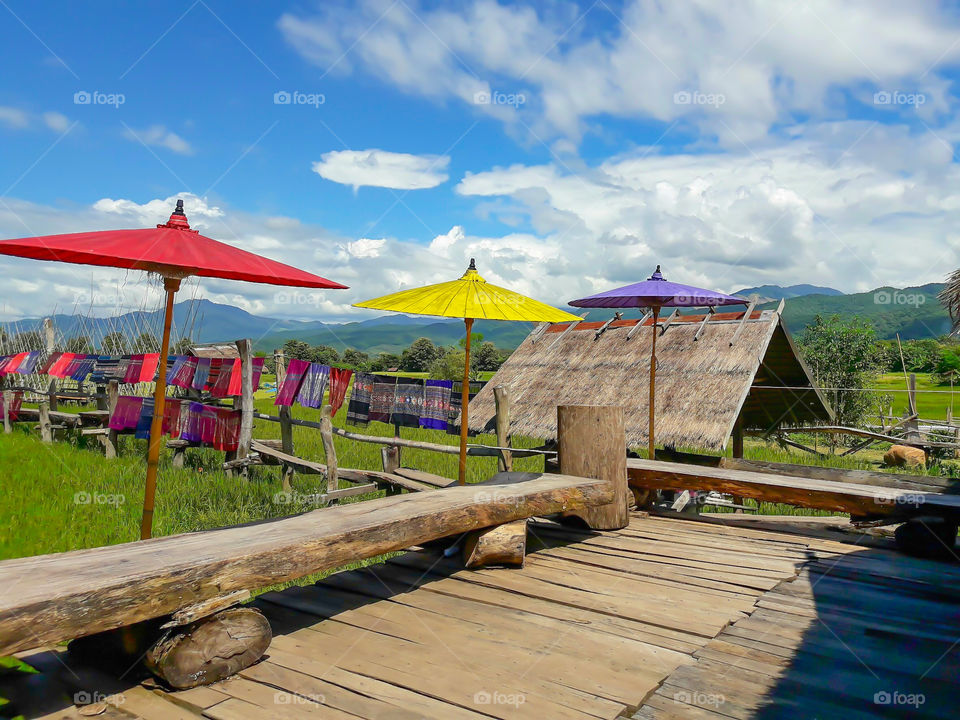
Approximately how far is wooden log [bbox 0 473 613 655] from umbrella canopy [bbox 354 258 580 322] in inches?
47.9

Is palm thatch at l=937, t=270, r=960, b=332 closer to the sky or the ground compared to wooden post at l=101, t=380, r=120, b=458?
closer to the sky

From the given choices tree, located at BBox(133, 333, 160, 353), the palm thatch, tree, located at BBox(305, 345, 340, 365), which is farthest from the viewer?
tree, located at BBox(305, 345, 340, 365)

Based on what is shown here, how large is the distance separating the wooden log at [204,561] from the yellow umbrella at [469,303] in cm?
122

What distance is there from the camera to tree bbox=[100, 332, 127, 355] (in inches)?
767

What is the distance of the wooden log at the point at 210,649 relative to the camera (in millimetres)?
2482

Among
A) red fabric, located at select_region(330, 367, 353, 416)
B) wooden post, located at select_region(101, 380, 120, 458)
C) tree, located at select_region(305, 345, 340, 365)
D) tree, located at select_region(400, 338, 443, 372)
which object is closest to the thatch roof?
red fabric, located at select_region(330, 367, 353, 416)

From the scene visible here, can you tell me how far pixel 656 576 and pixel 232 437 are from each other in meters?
7.87

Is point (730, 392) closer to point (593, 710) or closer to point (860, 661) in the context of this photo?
point (860, 661)

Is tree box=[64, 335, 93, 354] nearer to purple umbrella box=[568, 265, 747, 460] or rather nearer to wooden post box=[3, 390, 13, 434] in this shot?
wooden post box=[3, 390, 13, 434]

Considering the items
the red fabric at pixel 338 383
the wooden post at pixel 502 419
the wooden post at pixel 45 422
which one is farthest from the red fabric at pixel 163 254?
the wooden post at pixel 45 422

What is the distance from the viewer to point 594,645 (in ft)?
9.74

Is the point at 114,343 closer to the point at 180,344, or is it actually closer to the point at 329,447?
the point at 180,344

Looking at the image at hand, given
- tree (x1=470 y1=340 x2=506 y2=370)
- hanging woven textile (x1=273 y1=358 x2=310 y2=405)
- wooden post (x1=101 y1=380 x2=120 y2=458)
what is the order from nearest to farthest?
hanging woven textile (x1=273 y1=358 x2=310 y2=405)
wooden post (x1=101 y1=380 x2=120 y2=458)
tree (x1=470 y1=340 x2=506 y2=370)

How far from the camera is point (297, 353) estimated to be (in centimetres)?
4462
